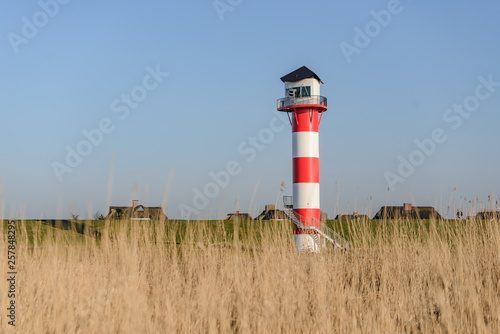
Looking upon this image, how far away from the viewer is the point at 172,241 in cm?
702

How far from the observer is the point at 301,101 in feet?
64.2

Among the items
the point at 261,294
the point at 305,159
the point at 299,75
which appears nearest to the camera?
the point at 261,294

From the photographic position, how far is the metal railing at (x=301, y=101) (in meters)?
19.6

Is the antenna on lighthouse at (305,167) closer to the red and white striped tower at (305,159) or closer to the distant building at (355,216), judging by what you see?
the red and white striped tower at (305,159)

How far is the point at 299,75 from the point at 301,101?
5.34 ft

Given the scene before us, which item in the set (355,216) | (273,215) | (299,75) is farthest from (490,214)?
(299,75)

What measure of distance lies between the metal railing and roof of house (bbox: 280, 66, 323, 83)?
42.7 inches

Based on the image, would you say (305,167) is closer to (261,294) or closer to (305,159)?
(305,159)

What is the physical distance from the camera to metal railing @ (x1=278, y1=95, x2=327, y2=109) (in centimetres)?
1959

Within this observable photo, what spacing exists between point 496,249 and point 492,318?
257cm

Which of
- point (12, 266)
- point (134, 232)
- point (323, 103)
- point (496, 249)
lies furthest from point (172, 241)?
point (323, 103)

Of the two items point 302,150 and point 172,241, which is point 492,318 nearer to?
point 172,241

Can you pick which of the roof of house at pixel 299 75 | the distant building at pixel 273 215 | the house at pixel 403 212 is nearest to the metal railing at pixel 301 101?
the roof of house at pixel 299 75

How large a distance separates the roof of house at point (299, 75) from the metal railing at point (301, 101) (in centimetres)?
108
